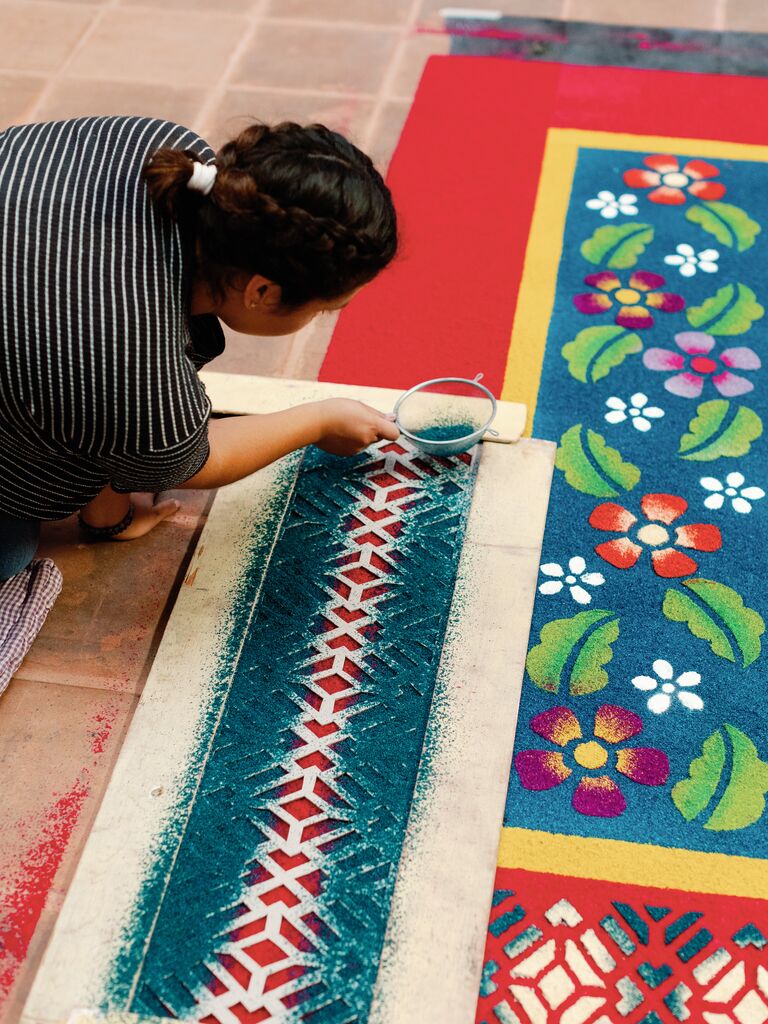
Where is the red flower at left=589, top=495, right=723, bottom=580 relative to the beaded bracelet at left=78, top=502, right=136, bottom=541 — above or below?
above

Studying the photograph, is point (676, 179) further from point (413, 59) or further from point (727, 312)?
point (413, 59)

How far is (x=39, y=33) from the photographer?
10.7 ft

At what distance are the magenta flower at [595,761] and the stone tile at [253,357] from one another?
98cm

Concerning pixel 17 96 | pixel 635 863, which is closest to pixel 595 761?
pixel 635 863

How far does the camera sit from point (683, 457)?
81.9 inches

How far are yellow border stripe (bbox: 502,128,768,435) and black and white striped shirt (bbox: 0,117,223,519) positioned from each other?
2.84 feet

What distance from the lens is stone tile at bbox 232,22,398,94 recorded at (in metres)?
3.06

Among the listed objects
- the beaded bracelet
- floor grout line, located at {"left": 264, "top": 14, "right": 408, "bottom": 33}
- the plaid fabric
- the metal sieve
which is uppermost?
floor grout line, located at {"left": 264, "top": 14, "right": 408, "bottom": 33}

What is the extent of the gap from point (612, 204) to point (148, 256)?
1.51m

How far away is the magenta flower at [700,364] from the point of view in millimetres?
2207

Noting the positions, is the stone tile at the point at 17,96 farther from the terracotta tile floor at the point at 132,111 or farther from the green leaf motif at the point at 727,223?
the green leaf motif at the point at 727,223

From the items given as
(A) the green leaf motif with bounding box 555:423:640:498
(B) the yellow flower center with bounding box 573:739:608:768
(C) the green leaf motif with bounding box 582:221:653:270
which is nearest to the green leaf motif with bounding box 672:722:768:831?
(B) the yellow flower center with bounding box 573:739:608:768

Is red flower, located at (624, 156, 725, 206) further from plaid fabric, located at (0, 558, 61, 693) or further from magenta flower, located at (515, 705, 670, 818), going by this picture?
plaid fabric, located at (0, 558, 61, 693)

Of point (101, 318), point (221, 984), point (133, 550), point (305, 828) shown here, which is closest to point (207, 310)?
point (101, 318)
